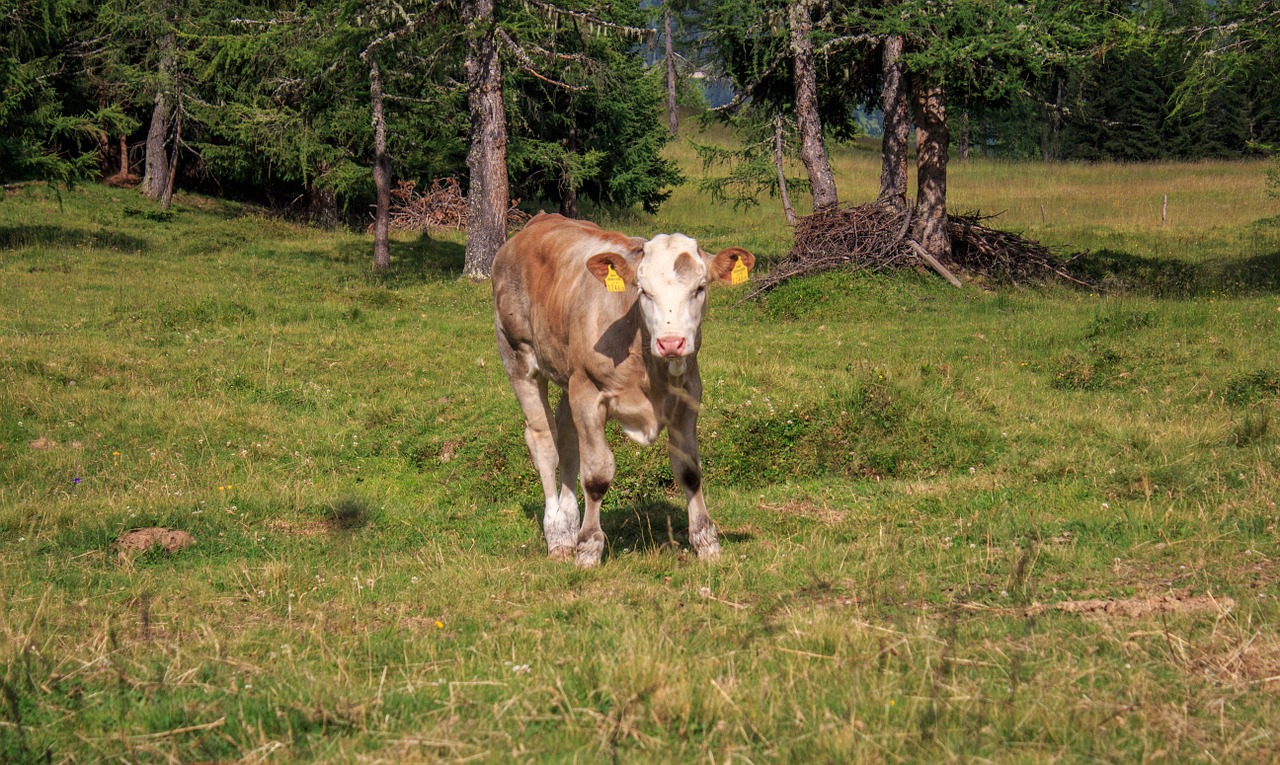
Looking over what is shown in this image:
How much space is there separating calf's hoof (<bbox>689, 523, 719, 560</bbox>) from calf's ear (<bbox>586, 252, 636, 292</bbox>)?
5.61 feet

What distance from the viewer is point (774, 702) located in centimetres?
422

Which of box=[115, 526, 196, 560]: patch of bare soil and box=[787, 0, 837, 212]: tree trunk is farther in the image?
box=[787, 0, 837, 212]: tree trunk

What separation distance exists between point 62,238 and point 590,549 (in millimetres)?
24427

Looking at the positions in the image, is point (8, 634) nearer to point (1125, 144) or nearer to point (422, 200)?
point (422, 200)

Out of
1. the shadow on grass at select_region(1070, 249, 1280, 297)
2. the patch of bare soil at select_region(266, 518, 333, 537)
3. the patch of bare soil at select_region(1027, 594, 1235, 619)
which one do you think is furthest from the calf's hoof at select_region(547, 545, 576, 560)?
the shadow on grass at select_region(1070, 249, 1280, 297)

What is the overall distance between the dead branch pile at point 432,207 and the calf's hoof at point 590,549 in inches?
1235

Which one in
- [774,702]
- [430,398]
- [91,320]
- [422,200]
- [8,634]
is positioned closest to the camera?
[774,702]

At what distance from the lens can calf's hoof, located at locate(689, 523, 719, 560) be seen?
7.29m

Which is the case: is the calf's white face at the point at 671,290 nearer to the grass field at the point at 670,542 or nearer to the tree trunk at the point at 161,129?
the grass field at the point at 670,542

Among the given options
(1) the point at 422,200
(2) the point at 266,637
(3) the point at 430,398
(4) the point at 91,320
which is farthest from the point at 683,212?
(2) the point at 266,637

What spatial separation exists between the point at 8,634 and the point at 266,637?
121 centimetres

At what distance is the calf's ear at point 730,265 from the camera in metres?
7.16

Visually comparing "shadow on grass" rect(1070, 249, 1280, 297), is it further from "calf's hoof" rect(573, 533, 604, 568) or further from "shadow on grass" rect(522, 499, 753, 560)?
"calf's hoof" rect(573, 533, 604, 568)

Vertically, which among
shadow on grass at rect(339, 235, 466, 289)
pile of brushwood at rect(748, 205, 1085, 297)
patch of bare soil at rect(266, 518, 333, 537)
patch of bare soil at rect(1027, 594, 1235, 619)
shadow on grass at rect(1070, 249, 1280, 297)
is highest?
pile of brushwood at rect(748, 205, 1085, 297)
